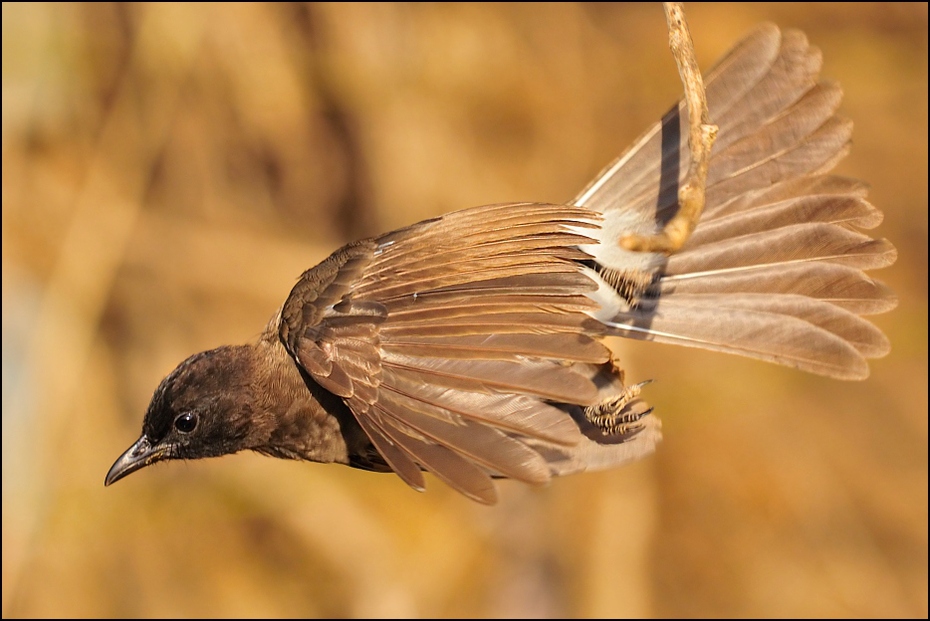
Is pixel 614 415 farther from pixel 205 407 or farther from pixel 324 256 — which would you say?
pixel 324 256

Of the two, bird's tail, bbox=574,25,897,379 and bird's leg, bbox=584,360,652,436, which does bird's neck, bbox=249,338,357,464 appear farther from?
bird's tail, bbox=574,25,897,379

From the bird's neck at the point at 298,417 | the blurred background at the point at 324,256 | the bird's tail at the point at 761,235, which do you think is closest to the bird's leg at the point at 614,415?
the bird's tail at the point at 761,235

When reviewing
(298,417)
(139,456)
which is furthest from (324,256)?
(298,417)

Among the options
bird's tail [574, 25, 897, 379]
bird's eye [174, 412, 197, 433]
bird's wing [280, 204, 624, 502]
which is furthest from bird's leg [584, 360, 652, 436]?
bird's eye [174, 412, 197, 433]

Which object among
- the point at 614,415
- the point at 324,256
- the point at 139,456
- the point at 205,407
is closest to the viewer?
the point at 614,415

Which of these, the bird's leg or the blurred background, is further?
the blurred background

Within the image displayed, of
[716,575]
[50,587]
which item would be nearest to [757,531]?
[716,575]

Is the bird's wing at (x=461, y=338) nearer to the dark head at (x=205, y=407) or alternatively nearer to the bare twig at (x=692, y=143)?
the dark head at (x=205, y=407)
